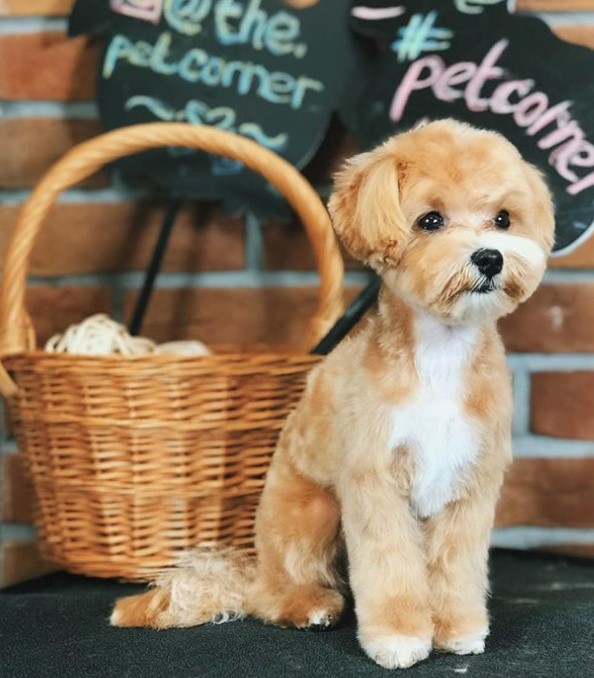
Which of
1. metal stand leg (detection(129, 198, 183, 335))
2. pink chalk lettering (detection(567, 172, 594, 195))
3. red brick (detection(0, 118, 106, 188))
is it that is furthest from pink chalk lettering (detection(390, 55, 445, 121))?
red brick (detection(0, 118, 106, 188))

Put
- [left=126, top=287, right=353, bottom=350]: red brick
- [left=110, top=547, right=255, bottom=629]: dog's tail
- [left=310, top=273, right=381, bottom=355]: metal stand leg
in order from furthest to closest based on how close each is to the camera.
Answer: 1. [left=126, top=287, right=353, bottom=350]: red brick
2. [left=310, top=273, right=381, bottom=355]: metal stand leg
3. [left=110, top=547, right=255, bottom=629]: dog's tail

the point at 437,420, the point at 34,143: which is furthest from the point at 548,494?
the point at 34,143

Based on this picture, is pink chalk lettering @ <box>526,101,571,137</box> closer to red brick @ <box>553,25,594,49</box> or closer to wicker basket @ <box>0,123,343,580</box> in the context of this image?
red brick @ <box>553,25,594,49</box>

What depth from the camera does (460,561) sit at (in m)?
0.85

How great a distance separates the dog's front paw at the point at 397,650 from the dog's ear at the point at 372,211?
319mm

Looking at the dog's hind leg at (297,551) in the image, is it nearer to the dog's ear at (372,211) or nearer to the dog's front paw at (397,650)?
the dog's front paw at (397,650)

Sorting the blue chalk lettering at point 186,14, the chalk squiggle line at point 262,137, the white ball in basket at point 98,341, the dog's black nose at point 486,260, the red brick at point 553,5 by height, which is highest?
the red brick at point 553,5

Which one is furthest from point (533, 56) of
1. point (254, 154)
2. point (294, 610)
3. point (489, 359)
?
point (294, 610)

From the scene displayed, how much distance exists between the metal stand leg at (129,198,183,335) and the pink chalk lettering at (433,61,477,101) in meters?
0.37

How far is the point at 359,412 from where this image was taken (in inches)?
32.9

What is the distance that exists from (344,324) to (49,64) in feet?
1.93

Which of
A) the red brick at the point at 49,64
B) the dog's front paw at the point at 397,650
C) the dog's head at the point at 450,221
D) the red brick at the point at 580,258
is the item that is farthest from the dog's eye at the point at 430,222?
the red brick at the point at 49,64

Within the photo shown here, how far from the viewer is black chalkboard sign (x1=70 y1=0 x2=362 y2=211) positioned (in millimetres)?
1202

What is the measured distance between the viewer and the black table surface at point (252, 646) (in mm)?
785
